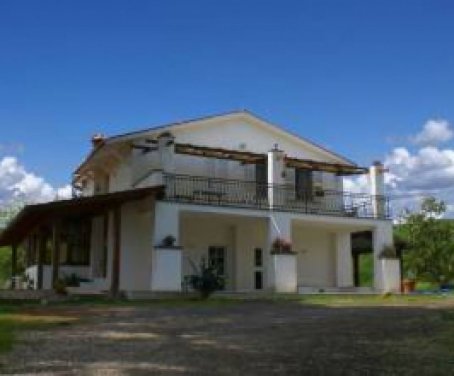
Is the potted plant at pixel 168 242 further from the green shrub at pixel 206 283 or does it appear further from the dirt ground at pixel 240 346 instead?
the dirt ground at pixel 240 346

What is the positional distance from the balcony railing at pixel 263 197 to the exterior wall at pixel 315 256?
1334 mm

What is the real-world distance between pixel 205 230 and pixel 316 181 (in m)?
5.56

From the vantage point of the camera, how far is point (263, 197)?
29.5 m

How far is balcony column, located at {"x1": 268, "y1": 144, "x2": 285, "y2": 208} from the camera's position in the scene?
28.3 meters

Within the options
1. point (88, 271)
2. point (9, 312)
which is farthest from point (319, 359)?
→ point (88, 271)

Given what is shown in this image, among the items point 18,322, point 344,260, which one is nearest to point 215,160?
point 344,260

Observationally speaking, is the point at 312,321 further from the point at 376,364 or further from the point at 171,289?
the point at 171,289

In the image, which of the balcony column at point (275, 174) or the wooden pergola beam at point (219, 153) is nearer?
the wooden pergola beam at point (219, 153)

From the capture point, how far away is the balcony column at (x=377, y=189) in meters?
30.7

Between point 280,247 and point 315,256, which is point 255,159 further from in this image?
point 315,256

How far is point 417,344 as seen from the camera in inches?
412

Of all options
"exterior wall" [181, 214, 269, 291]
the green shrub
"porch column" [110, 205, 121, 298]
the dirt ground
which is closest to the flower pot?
"exterior wall" [181, 214, 269, 291]

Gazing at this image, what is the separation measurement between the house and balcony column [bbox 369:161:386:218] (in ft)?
0.14

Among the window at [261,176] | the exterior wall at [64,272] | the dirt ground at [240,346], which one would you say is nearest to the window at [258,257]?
the window at [261,176]
